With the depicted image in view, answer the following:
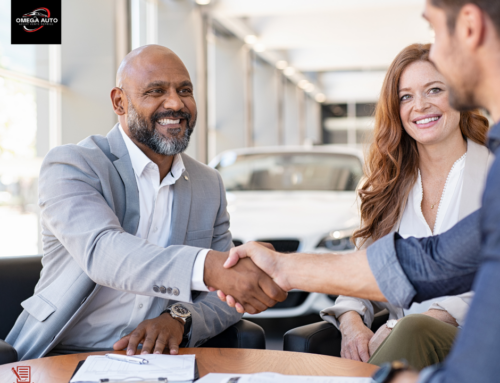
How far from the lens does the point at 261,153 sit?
533 cm

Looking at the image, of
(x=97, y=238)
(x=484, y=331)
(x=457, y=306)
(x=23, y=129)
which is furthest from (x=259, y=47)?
(x=484, y=331)

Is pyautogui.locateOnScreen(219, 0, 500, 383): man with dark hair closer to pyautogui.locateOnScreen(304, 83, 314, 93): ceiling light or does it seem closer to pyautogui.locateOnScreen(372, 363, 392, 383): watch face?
pyautogui.locateOnScreen(372, 363, 392, 383): watch face

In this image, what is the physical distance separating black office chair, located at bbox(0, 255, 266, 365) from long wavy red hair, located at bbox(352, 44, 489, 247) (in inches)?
25.4

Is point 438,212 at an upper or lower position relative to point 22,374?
upper

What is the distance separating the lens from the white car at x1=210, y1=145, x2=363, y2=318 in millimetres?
3934

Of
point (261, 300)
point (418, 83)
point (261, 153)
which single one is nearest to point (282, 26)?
point (261, 153)

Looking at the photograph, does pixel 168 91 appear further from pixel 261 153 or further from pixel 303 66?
pixel 303 66

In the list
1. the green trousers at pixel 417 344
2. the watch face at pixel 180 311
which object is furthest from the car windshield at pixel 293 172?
the green trousers at pixel 417 344

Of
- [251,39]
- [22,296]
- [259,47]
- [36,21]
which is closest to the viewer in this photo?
[22,296]

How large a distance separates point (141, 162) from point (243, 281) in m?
0.68

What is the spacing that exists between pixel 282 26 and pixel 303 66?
3.81 metres

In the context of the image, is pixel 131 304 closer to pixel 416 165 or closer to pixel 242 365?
pixel 242 365

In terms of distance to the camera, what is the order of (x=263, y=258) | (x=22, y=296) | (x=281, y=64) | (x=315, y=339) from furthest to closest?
1. (x=281, y=64)
2. (x=22, y=296)
3. (x=315, y=339)
4. (x=263, y=258)

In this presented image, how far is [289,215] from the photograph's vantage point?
4211 millimetres
